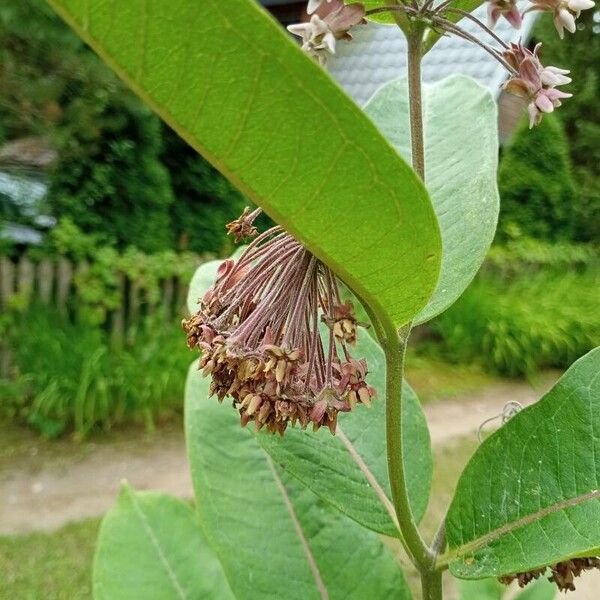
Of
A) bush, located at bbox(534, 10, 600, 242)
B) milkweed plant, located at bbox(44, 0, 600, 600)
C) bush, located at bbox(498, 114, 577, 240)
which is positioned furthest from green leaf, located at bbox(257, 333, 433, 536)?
bush, located at bbox(534, 10, 600, 242)

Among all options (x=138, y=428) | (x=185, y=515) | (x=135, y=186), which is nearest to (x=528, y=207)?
(x=135, y=186)

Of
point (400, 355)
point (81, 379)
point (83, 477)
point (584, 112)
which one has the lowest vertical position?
point (83, 477)

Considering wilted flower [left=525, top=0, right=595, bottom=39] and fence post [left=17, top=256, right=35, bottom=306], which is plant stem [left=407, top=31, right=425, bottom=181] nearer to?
wilted flower [left=525, top=0, right=595, bottom=39]

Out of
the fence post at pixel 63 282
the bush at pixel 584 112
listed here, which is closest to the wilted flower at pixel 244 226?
the fence post at pixel 63 282

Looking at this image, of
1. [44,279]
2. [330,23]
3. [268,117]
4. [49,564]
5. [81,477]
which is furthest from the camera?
[44,279]

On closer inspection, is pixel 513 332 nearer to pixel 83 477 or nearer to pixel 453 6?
pixel 83 477

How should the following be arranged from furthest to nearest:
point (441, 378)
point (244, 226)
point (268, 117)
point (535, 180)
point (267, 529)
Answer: point (535, 180)
point (441, 378)
point (267, 529)
point (244, 226)
point (268, 117)

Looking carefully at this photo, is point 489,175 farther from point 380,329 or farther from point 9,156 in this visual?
point 9,156

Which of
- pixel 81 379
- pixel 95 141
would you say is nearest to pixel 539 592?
pixel 81 379

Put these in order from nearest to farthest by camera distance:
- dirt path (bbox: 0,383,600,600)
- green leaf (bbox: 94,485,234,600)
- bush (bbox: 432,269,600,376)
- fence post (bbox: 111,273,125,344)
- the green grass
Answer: green leaf (bbox: 94,485,234,600) → the green grass → dirt path (bbox: 0,383,600,600) → fence post (bbox: 111,273,125,344) → bush (bbox: 432,269,600,376)
